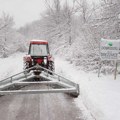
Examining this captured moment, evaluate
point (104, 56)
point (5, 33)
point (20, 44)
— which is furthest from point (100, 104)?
point (20, 44)

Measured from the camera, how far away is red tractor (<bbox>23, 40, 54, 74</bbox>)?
42.4ft

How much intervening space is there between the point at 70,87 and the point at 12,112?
232 cm

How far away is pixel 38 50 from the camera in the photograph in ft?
46.3

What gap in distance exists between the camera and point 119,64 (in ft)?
43.9

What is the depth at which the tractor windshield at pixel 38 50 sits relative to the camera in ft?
45.9

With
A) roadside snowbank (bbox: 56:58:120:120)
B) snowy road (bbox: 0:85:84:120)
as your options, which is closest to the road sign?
roadside snowbank (bbox: 56:58:120:120)

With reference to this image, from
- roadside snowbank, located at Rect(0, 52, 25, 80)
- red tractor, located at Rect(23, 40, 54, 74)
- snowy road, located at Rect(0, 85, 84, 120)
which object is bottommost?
snowy road, located at Rect(0, 85, 84, 120)

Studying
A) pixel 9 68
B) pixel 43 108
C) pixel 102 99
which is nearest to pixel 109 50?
pixel 102 99

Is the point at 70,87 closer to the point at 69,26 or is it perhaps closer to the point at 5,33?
the point at 69,26

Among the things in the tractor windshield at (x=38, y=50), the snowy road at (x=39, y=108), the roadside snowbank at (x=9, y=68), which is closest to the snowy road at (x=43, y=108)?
the snowy road at (x=39, y=108)

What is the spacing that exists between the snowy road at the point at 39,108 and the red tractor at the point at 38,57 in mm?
4466

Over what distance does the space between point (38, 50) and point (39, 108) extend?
7509 millimetres

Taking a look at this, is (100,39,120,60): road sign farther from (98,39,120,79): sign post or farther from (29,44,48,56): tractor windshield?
(29,44,48,56): tractor windshield

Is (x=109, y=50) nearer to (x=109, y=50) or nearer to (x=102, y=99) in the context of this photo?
(x=109, y=50)
